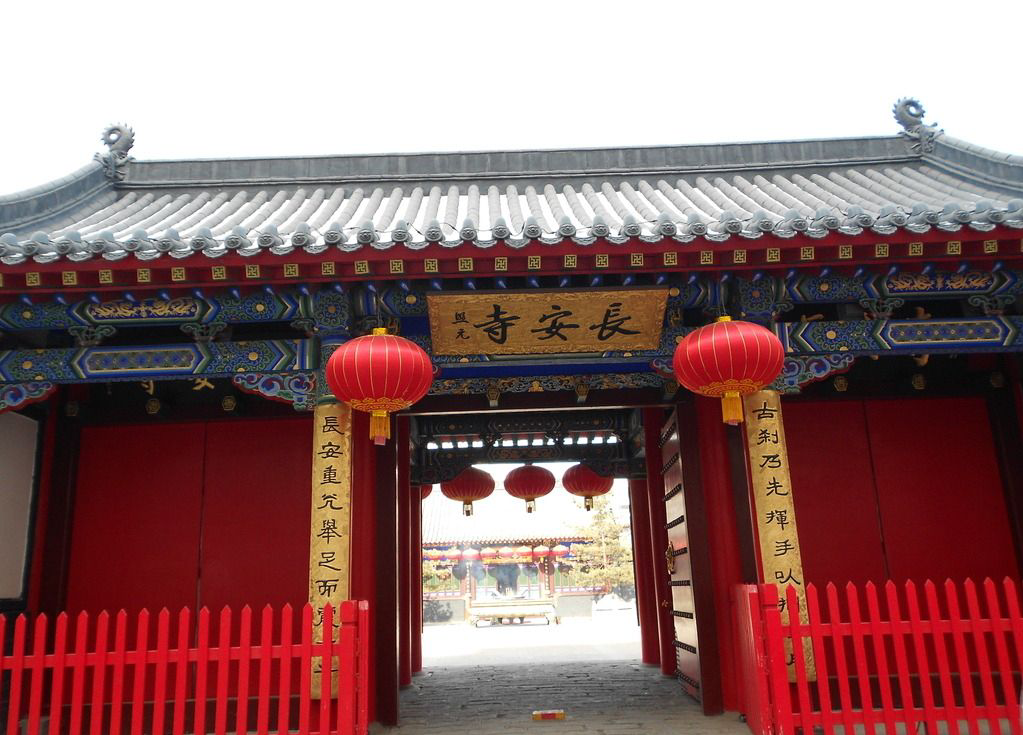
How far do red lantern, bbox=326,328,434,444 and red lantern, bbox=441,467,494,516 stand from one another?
21.0 feet

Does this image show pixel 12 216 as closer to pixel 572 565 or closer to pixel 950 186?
pixel 950 186

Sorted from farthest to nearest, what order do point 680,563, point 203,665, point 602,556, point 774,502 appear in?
point 602,556
point 680,563
point 774,502
point 203,665

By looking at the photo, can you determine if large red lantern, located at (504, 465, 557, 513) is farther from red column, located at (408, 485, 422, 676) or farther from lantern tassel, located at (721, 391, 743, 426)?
lantern tassel, located at (721, 391, 743, 426)

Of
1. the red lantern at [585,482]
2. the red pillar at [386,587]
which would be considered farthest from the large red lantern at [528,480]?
the red pillar at [386,587]

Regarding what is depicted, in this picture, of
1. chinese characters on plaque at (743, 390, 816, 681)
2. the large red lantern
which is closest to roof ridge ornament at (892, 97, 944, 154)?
chinese characters on plaque at (743, 390, 816, 681)

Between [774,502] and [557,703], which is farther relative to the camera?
[557,703]

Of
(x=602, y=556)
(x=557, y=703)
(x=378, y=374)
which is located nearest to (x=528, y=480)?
(x=557, y=703)

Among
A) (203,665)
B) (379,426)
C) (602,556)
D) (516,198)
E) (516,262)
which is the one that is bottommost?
(203,665)

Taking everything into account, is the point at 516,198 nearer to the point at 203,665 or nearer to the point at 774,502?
the point at 774,502

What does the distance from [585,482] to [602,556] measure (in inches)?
712

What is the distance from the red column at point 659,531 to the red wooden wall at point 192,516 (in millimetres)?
3690

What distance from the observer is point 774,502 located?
523 cm

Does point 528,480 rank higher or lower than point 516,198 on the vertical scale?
lower

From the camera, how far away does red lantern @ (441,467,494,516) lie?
11.4 metres
